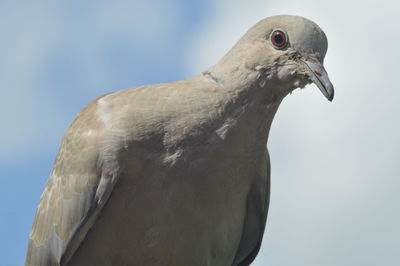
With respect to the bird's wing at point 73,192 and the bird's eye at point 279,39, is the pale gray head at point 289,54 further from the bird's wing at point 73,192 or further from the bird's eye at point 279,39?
the bird's wing at point 73,192

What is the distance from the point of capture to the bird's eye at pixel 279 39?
6.09m

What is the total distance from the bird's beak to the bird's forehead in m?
0.09

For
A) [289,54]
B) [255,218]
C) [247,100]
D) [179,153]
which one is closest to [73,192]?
[179,153]

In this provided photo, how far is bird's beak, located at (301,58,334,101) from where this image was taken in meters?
5.75

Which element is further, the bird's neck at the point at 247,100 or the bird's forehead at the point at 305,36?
the bird's neck at the point at 247,100

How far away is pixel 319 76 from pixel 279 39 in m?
0.54

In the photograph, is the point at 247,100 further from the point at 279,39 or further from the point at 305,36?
the point at 305,36

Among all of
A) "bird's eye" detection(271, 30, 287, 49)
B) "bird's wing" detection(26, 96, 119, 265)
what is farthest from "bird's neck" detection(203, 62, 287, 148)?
"bird's wing" detection(26, 96, 119, 265)

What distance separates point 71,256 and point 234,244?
1.59 m

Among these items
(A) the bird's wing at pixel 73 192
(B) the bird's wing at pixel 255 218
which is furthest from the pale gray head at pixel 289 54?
(A) the bird's wing at pixel 73 192

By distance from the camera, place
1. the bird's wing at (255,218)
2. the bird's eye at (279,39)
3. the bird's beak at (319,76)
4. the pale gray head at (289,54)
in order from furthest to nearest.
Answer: the bird's wing at (255,218) → the bird's eye at (279,39) → the pale gray head at (289,54) → the bird's beak at (319,76)

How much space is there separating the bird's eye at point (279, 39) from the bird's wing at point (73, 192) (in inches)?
66.9

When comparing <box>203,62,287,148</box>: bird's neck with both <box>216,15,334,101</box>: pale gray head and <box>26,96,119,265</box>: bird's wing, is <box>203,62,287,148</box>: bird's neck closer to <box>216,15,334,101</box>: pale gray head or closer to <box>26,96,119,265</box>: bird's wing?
<box>216,15,334,101</box>: pale gray head

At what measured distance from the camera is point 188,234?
247 inches
